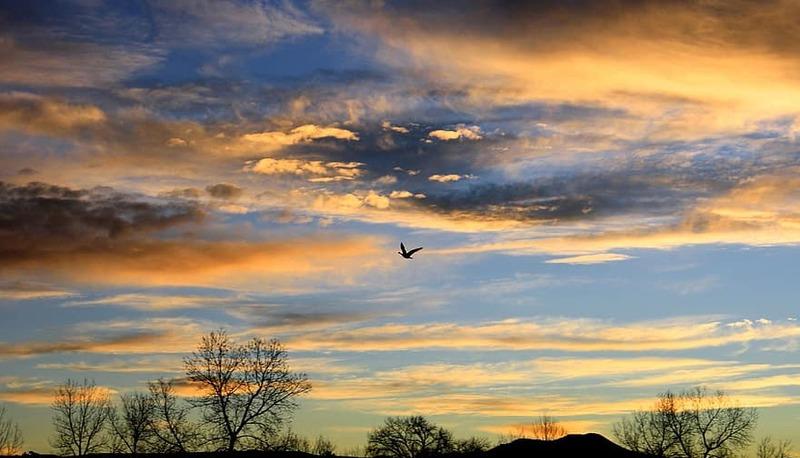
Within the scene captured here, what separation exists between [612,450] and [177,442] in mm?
41977

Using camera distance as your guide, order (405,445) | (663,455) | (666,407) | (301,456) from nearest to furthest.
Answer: (301,456) → (663,455) → (666,407) → (405,445)

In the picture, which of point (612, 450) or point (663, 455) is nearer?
point (612, 450)

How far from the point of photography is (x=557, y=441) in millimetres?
99750

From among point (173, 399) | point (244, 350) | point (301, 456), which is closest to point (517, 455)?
point (301, 456)

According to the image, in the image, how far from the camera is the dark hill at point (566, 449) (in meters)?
97.1

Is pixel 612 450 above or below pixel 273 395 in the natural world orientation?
below

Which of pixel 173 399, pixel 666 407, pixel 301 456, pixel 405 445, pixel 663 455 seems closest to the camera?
pixel 301 456

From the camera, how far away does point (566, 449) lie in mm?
97938

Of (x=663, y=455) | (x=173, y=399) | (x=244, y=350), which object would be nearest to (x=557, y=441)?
(x=663, y=455)

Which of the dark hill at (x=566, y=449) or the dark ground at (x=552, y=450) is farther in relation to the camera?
the dark hill at (x=566, y=449)

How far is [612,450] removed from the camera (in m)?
98.5

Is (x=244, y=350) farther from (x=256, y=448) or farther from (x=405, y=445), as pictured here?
(x=405, y=445)

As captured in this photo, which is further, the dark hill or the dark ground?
the dark hill

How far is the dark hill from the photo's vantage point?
97.1 m
